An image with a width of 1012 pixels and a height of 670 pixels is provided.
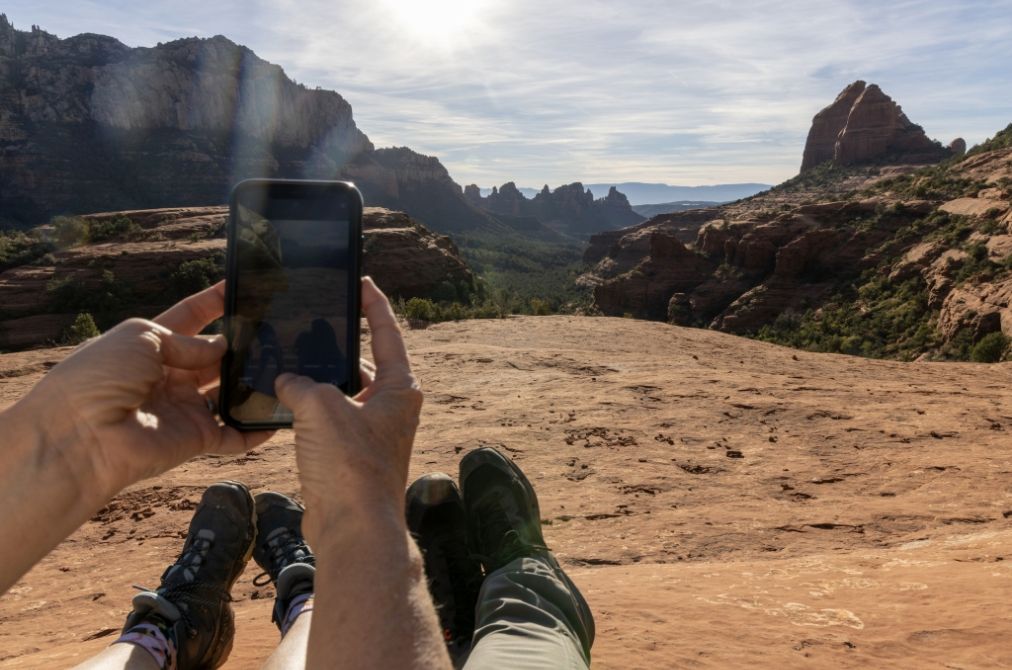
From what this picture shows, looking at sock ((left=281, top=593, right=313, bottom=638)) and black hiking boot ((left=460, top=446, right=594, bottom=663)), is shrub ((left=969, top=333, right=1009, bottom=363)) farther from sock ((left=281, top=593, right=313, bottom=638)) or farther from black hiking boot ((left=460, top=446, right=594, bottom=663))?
sock ((left=281, top=593, right=313, bottom=638))

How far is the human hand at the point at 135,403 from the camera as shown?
1781mm

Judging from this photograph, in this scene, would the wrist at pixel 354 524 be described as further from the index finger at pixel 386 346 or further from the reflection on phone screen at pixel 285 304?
the reflection on phone screen at pixel 285 304

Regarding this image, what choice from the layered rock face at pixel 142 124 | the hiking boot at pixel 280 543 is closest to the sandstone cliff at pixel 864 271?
the hiking boot at pixel 280 543

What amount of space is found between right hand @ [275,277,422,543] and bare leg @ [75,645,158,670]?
1.42 metres

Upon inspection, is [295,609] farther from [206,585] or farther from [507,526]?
[507,526]

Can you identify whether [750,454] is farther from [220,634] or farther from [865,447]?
[220,634]

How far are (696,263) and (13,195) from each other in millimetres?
73927

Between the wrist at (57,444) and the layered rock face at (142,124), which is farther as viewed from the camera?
the layered rock face at (142,124)

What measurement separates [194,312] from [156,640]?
1499 mm

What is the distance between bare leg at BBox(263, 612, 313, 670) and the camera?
7.51 feet

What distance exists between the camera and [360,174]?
402 feet

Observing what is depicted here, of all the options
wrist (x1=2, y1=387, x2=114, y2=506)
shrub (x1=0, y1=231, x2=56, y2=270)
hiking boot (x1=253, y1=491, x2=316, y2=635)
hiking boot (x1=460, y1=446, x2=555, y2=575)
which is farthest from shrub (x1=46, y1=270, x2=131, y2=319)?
wrist (x1=2, y1=387, x2=114, y2=506)

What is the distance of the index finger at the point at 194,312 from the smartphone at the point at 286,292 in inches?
3.4

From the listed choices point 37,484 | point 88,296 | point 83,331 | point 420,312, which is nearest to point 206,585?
point 37,484
